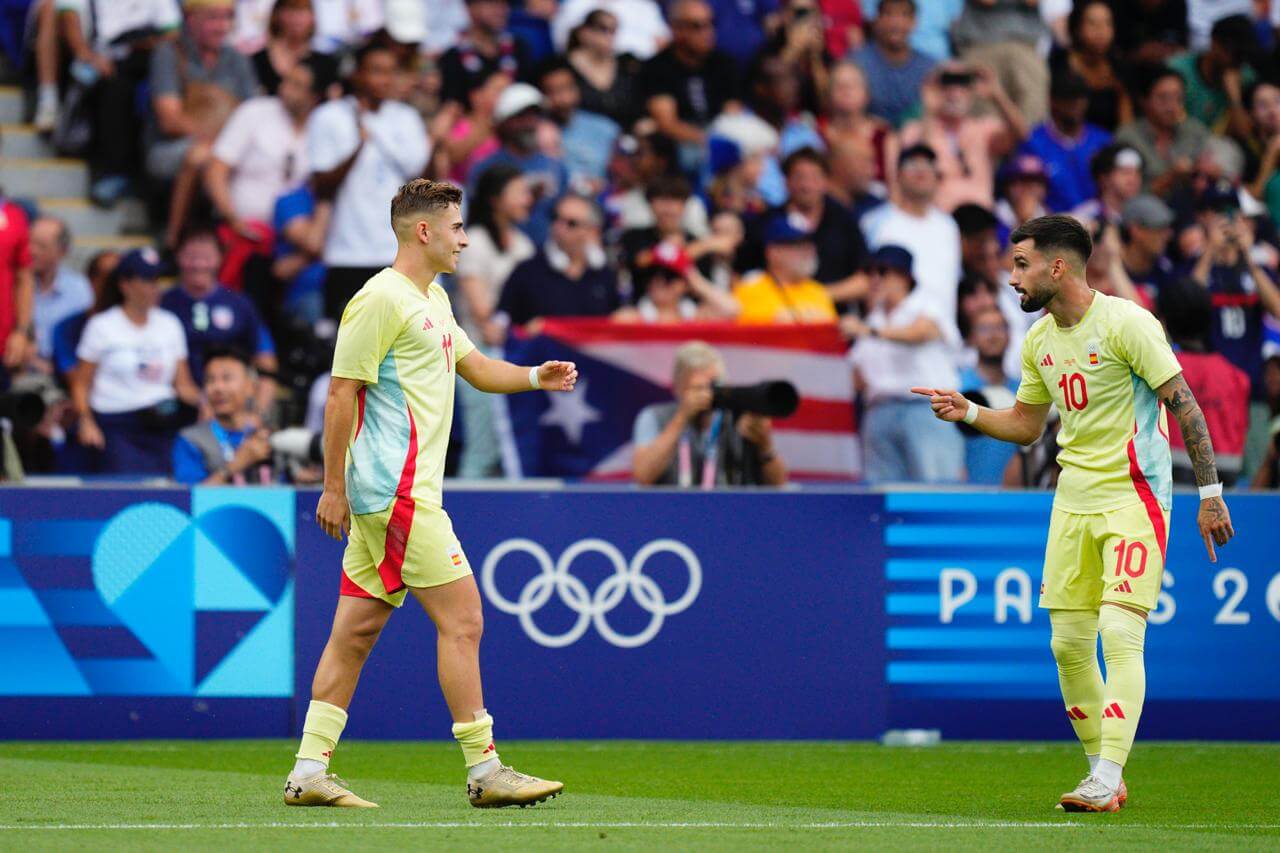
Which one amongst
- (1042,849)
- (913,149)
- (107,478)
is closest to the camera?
(1042,849)

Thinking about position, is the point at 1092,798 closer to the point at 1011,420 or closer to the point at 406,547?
the point at 1011,420

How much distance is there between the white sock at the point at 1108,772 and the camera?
7.92m

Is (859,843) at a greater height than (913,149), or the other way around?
(913,149)

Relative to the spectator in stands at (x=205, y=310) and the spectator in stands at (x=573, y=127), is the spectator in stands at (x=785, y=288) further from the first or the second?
the spectator in stands at (x=205, y=310)

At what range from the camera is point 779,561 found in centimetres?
1121

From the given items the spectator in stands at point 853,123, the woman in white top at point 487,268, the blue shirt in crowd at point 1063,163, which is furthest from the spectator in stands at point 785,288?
the blue shirt in crowd at point 1063,163

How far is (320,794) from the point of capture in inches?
307

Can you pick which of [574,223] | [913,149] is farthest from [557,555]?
[913,149]

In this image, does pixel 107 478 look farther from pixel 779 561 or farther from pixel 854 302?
pixel 854 302

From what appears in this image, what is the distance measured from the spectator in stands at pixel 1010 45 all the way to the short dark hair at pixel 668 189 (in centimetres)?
373

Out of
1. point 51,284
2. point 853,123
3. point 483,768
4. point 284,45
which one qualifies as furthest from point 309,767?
point 853,123

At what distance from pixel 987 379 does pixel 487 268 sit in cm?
353

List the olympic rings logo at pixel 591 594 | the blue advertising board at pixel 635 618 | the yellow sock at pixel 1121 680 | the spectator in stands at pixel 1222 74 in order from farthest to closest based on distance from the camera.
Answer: the spectator in stands at pixel 1222 74
the olympic rings logo at pixel 591 594
the blue advertising board at pixel 635 618
the yellow sock at pixel 1121 680

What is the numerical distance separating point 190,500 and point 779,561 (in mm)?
3142
